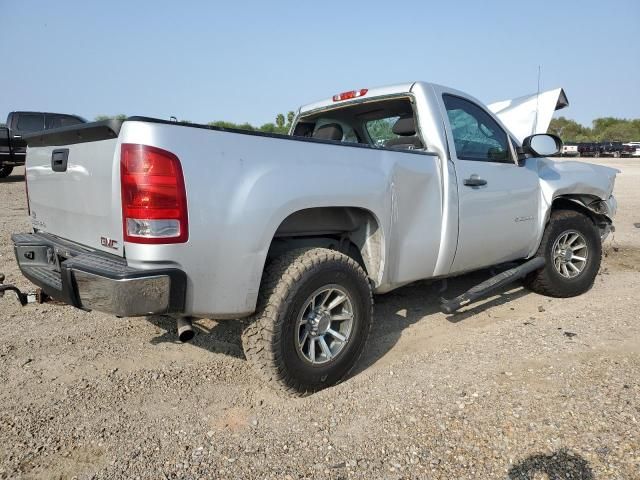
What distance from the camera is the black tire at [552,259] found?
4.65 meters

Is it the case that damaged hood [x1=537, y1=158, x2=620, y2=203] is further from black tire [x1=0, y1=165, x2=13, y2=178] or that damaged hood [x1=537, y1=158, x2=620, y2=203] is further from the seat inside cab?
black tire [x1=0, y1=165, x2=13, y2=178]

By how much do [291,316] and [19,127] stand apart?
52.0 ft

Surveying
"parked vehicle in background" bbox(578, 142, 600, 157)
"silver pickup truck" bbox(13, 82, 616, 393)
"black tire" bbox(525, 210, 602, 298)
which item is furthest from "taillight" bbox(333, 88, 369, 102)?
"parked vehicle in background" bbox(578, 142, 600, 157)

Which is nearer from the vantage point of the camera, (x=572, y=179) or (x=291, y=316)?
(x=291, y=316)


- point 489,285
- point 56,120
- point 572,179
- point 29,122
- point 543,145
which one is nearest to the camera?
point 489,285

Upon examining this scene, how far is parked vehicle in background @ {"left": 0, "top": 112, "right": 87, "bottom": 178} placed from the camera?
48.1 ft

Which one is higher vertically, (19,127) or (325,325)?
(19,127)

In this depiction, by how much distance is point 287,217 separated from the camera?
2.84 metres

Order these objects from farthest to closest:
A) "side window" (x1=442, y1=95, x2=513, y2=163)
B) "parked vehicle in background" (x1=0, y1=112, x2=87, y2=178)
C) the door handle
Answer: "parked vehicle in background" (x1=0, y1=112, x2=87, y2=178) → "side window" (x1=442, y1=95, x2=513, y2=163) → the door handle

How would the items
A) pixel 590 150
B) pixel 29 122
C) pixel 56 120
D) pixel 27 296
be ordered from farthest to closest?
pixel 590 150 < pixel 56 120 < pixel 29 122 < pixel 27 296

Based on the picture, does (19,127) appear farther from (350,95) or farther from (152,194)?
(152,194)

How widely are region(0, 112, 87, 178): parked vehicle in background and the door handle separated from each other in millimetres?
14044

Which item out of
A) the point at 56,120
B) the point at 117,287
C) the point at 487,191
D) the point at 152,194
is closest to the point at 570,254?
the point at 487,191

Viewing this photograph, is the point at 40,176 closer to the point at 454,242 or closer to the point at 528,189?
the point at 454,242
